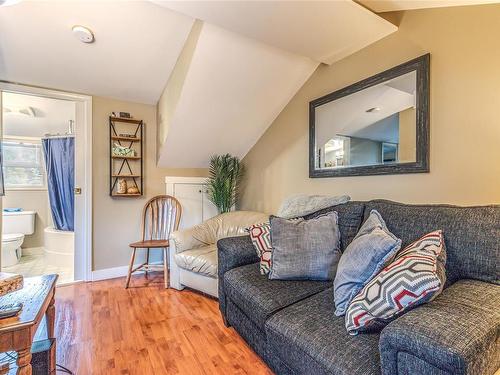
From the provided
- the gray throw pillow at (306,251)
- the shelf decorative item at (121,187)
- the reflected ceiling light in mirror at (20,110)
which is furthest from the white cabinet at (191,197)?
the reflected ceiling light in mirror at (20,110)

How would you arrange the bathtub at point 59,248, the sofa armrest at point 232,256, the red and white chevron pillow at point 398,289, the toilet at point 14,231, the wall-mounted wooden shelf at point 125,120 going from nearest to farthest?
1. the red and white chevron pillow at point 398,289
2. the sofa armrest at point 232,256
3. the wall-mounted wooden shelf at point 125,120
4. the toilet at point 14,231
5. the bathtub at point 59,248

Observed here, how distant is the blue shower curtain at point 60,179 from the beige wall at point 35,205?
548 millimetres

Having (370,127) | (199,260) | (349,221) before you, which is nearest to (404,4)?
(370,127)

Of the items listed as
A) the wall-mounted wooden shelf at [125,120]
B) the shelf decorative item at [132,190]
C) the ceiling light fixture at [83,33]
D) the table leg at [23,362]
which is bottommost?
the table leg at [23,362]

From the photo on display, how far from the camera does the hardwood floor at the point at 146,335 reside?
4.86ft

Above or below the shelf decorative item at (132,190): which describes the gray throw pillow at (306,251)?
below

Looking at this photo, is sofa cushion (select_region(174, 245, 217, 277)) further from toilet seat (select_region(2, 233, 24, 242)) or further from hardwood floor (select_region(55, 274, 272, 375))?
toilet seat (select_region(2, 233, 24, 242))

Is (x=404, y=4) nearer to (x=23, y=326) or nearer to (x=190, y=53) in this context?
(x=190, y=53)

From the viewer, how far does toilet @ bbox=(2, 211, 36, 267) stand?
3.37 meters

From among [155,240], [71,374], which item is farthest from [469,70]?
[155,240]

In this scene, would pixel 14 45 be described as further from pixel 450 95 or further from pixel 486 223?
pixel 486 223

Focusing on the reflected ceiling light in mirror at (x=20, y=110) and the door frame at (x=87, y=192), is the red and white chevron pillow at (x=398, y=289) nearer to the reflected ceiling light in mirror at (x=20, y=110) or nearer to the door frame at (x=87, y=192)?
the door frame at (x=87, y=192)

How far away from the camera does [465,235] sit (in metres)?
1.17

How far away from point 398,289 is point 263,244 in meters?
0.97
